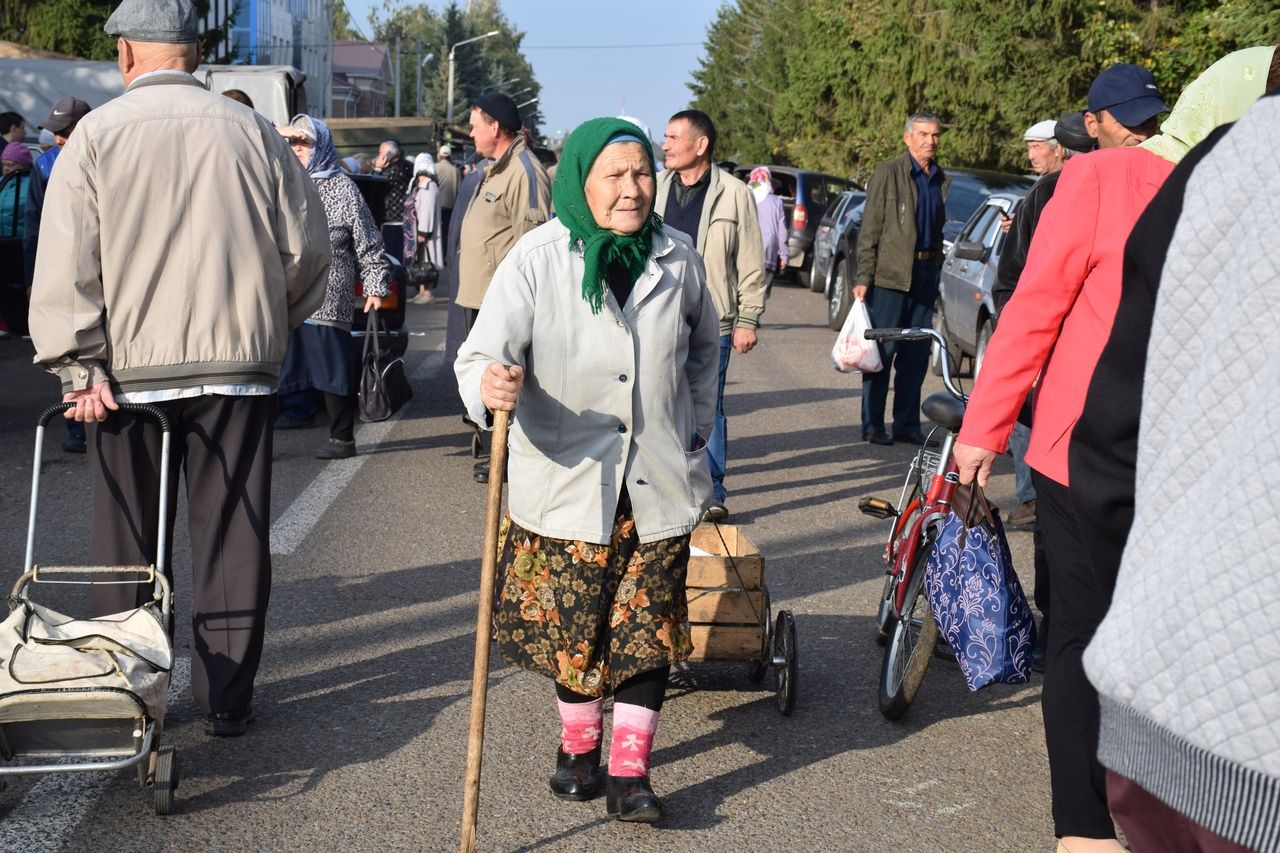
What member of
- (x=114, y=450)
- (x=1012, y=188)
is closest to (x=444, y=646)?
(x=114, y=450)

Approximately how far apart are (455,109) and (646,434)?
11722 centimetres

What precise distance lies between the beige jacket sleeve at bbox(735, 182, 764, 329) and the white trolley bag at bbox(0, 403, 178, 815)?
13.1 feet

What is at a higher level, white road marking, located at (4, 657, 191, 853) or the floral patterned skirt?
the floral patterned skirt

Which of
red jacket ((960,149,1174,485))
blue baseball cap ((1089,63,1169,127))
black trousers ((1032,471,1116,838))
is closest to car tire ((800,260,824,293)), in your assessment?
blue baseball cap ((1089,63,1169,127))

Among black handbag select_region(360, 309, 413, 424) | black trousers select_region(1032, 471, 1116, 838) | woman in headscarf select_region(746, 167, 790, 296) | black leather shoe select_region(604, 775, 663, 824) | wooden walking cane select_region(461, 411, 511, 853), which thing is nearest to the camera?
black trousers select_region(1032, 471, 1116, 838)

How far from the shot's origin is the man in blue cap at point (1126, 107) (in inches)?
172

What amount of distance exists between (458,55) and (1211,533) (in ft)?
407

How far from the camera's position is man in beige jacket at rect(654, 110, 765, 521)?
748 centimetres

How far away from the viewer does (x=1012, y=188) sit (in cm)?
1502

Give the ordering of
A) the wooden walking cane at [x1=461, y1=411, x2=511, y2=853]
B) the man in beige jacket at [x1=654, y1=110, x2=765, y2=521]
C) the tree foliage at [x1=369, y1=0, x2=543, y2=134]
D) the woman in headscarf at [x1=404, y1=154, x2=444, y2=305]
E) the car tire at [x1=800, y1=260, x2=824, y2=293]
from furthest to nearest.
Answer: the tree foliage at [x1=369, y1=0, x2=543, y2=134], the car tire at [x1=800, y1=260, x2=824, y2=293], the woman in headscarf at [x1=404, y1=154, x2=444, y2=305], the man in beige jacket at [x1=654, y1=110, x2=765, y2=521], the wooden walking cane at [x1=461, y1=411, x2=511, y2=853]

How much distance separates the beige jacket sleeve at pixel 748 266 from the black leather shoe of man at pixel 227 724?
11.9 feet

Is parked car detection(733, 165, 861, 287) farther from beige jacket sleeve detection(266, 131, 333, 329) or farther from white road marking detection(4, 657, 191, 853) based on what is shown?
white road marking detection(4, 657, 191, 853)

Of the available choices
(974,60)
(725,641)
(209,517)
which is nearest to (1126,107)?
(725,641)

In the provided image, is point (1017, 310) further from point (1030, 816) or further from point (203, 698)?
point (203, 698)
